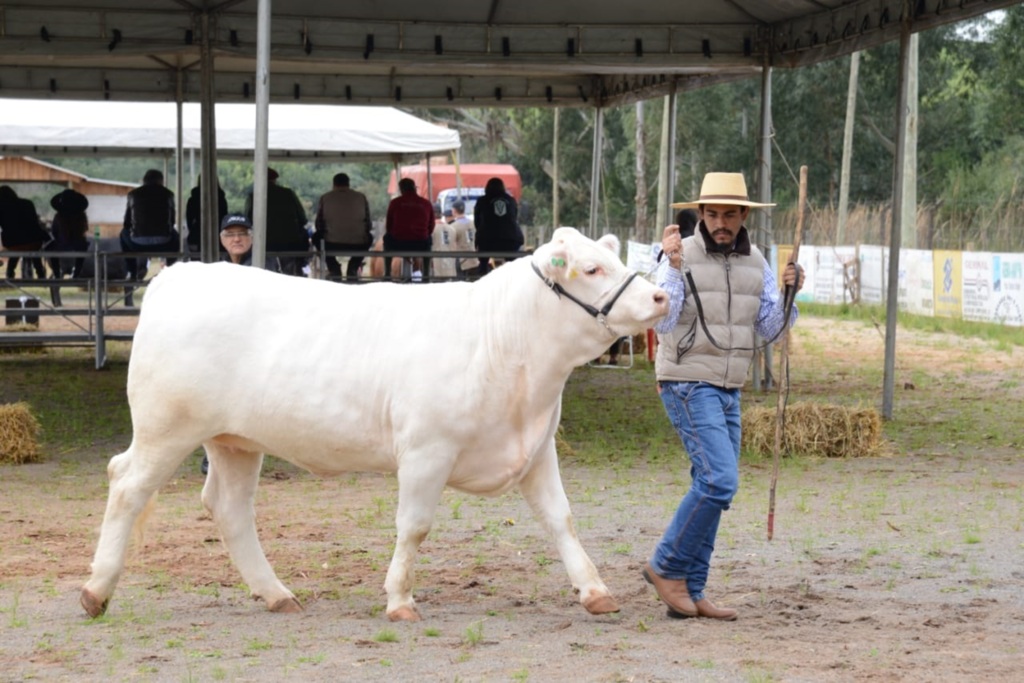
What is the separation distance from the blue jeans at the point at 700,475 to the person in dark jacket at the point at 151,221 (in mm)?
12356

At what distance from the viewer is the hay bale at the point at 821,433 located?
494 inches

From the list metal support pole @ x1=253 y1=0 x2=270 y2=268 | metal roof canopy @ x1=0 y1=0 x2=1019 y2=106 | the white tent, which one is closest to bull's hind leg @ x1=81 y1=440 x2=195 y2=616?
metal support pole @ x1=253 y1=0 x2=270 y2=268

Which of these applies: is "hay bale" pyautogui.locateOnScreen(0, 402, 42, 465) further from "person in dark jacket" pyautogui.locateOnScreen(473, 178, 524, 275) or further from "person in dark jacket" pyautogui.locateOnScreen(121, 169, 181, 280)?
"person in dark jacket" pyautogui.locateOnScreen(473, 178, 524, 275)

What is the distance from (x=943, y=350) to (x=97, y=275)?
1245 cm

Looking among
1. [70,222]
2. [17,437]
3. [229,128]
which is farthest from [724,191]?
[229,128]

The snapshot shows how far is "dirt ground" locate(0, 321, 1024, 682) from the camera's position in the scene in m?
5.95

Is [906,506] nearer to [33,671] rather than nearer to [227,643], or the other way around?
[227,643]

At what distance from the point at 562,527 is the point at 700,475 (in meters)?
0.69

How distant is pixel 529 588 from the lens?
24.6ft

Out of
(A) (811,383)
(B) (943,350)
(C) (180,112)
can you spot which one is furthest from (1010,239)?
(C) (180,112)

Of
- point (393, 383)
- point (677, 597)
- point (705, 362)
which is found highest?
point (705, 362)

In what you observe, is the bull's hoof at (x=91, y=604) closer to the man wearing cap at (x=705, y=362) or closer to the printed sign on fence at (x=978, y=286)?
the man wearing cap at (x=705, y=362)

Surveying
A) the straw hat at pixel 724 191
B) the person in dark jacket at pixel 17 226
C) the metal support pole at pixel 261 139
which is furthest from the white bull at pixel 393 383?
the person in dark jacket at pixel 17 226

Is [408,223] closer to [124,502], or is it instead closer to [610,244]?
[124,502]
